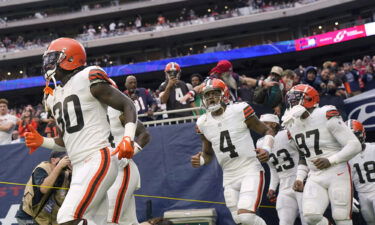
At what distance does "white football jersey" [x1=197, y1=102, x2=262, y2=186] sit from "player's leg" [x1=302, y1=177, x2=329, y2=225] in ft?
2.38

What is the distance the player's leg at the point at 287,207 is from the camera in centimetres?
692

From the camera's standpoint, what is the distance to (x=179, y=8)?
38.3 m

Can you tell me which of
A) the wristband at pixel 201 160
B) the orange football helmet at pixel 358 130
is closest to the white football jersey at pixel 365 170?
the orange football helmet at pixel 358 130

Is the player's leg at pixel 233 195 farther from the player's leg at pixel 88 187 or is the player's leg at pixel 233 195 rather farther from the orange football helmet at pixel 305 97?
the player's leg at pixel 88 187

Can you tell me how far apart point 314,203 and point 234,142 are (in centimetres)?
121

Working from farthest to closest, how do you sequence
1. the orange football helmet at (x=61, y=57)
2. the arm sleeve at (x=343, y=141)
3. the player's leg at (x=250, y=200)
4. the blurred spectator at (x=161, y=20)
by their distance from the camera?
1. the blurred spectator at (x=161, y=20)
2. the arm sleeve at (x=343, y=141)
3. the player's leg at (x=250, y=200)
4. the orange football helmet at (x=61, y=57)

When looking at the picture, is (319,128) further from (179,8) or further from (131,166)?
(179,8)

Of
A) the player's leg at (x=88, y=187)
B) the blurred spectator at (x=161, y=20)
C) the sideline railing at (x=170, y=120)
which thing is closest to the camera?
the player's leg at (x=88, y=187)

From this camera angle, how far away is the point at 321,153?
6215 mm

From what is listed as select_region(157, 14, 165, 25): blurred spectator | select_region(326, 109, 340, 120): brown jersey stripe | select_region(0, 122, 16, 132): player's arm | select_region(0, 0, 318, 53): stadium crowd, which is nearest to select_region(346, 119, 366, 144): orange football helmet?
select_region(326, 109, 340, 120): brown jersey stripe

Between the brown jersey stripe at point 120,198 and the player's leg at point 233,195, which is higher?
the brown jersey stripe at point 120,198

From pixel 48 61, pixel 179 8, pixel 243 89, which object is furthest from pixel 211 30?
pixel 48 61

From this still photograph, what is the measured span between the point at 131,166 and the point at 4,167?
3.83 m

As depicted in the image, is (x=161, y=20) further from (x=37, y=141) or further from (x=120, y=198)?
(x=37, y=141)
